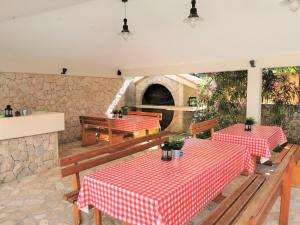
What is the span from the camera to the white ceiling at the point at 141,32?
3827 millimetres

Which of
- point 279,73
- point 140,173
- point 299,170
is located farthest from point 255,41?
point 140,173

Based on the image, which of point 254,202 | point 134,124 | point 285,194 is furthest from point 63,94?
point 254,202

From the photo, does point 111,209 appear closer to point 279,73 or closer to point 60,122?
point 60,122

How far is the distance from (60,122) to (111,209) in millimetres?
3194

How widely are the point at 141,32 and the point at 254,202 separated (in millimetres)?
4219

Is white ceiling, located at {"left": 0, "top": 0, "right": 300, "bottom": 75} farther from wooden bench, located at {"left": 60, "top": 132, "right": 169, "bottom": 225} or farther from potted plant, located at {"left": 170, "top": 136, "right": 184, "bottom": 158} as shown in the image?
potted plant, located at {"left": 170, "top": 136, "right": 184, "bottom": 158}

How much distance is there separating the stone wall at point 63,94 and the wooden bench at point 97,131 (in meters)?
0.76

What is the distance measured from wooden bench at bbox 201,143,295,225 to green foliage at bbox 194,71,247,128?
411 centimetres

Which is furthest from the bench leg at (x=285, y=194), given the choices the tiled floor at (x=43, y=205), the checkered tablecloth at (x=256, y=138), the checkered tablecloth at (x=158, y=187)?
the checkered tablecloth at (x=256, y=138)

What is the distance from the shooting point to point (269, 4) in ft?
11.8

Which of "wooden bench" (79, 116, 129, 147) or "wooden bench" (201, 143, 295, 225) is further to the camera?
"wooden bench" (79, 116, 129, 147)

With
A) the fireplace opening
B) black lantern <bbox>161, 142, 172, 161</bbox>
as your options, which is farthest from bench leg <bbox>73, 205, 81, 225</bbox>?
the fireplace opening

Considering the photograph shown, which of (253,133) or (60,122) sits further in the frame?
(60,122)

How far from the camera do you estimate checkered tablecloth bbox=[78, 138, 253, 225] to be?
68.4 inches
